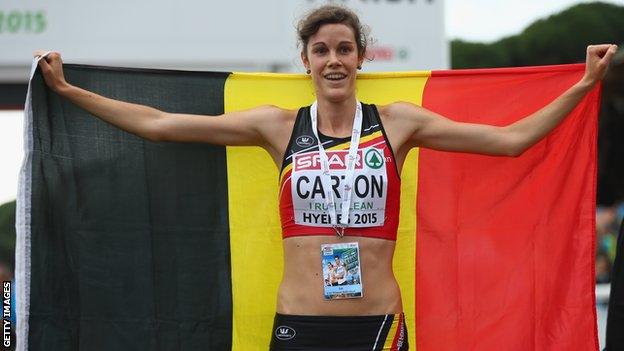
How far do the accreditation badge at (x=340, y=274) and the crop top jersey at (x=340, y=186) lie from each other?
0.29ft

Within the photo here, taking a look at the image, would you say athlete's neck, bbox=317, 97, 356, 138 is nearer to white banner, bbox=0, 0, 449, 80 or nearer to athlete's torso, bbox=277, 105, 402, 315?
athlete's torso, bbox=277, 105, 402, 315

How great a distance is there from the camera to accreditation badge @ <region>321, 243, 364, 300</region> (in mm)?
4203

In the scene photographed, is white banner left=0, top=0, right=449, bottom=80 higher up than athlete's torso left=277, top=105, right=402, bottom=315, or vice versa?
white banner left=0, top=0, right=449, bottom=80

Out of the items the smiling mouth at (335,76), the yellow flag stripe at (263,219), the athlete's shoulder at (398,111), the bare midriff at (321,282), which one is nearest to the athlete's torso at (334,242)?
the bare midriff at (321,282)

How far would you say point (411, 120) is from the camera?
4.48 meters

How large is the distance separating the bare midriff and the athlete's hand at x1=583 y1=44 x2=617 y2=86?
1.21 meters

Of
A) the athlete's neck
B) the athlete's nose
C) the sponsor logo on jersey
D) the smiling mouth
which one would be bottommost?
the sponsor logo on jersey

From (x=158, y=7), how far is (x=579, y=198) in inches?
143

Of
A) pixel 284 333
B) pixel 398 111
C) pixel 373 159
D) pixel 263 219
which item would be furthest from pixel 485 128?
pixel 284 333

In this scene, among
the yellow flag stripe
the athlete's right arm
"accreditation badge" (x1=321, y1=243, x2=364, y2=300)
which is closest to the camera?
"accreditation badge" (x1=321, y1=243, x2=364, y2=300)

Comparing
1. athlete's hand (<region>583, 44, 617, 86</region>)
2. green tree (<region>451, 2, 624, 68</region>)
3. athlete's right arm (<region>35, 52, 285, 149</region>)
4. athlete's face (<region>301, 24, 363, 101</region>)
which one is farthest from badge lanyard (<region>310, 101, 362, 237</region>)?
green tree (<region>451, 2, 624, 68</region>)

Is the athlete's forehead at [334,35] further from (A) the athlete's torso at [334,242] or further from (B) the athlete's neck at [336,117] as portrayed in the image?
(A) the athlete's torso at [334,242]

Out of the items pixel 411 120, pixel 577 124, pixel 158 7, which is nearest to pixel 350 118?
pixel 411 120

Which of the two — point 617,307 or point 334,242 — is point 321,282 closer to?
point 334,242
